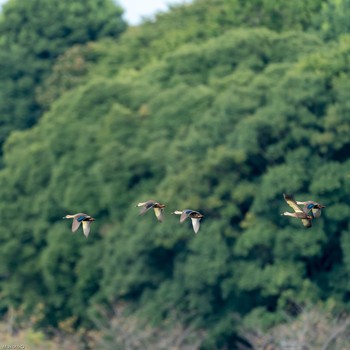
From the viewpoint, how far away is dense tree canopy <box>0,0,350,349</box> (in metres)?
45.1

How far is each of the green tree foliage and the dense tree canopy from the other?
48.3 feet

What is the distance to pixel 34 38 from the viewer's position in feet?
243

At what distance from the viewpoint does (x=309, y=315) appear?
42.1 metres

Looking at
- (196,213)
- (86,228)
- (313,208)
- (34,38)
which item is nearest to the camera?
(313,208)

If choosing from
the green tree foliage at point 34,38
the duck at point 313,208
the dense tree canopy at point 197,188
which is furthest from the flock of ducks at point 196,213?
the green tree foliage at point 34,38

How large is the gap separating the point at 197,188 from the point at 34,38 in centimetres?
2937

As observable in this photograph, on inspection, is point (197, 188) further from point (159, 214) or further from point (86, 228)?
point (159, 214)

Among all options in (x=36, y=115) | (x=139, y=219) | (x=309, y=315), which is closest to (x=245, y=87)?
(x=139, y=219)

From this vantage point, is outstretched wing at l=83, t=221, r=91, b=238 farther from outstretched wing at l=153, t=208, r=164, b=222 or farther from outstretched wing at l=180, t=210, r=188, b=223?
outstretched wing at l=180, t=210, r=188, b=223

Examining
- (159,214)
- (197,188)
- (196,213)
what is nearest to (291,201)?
(196,213)

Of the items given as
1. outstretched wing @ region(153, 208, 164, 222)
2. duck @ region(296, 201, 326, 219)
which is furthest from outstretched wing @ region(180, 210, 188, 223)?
duck @ region(296, 201, 326, 219)

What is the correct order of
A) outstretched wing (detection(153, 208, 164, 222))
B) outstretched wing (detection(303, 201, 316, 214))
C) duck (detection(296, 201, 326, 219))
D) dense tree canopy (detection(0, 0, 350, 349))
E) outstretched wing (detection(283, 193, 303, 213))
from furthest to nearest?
dense tree canopy (detection(0, 0, 350, 349))
outstretched wing (detection(303, 201, 316, 214))
outstretched wing (detection(153, 208, 164, 222))
duck (detection(296, 201, 326, 219))
outstretched wing (detection(283, 193, 303, 213))

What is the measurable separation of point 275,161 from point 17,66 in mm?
28839

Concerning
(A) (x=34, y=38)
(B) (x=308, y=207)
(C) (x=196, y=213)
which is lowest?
(A) (x=34, y=38)
